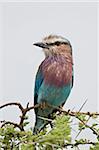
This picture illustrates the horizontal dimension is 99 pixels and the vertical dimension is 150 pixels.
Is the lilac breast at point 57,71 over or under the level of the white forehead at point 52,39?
under

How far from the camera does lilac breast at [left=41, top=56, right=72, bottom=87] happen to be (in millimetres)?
1001

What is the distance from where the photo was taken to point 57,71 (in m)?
1.01

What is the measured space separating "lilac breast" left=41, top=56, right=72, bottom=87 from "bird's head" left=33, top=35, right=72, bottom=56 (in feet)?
0.06

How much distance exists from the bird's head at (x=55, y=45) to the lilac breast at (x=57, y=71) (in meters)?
0.02

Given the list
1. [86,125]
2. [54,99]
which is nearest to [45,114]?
[54,99]

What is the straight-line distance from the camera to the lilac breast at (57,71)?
3.28ft

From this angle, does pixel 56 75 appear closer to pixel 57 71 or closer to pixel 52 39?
pixel 57 71

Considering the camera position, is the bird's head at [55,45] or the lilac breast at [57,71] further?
the lilac breast at [57,71]

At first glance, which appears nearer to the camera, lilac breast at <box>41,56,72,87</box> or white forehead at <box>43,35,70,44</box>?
white forehead at <box>43,35,70,44</box>

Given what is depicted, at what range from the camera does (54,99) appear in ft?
3.20

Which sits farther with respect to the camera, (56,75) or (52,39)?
(56,75)

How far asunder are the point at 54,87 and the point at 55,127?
65 centimetres

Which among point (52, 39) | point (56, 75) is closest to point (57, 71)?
point (56, 75)

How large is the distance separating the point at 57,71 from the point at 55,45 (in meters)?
0.08
